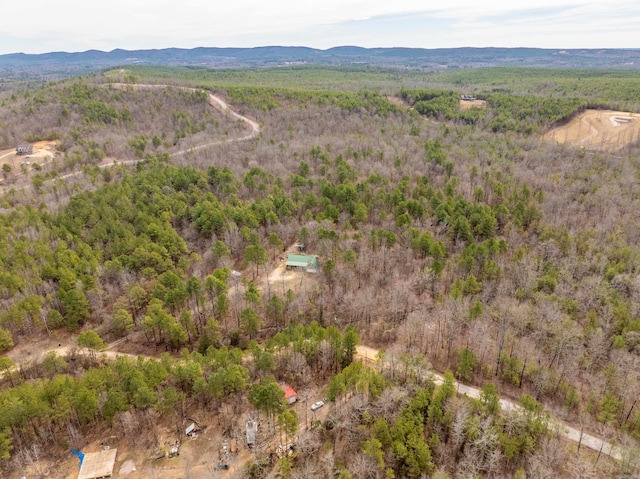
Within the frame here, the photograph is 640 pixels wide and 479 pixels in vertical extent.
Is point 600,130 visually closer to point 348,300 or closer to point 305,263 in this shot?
point 305,263

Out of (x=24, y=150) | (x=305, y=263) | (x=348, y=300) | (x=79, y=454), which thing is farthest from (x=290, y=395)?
(x=24, y=150)

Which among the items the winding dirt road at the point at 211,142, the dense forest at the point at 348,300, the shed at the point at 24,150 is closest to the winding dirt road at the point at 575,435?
the dense forest at the point at 348,300

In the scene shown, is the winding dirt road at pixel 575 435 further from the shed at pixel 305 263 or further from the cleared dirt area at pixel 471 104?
the cleared dirt area at pixel 471 104

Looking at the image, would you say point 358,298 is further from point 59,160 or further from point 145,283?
point 59,160

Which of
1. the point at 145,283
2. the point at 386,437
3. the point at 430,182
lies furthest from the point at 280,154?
the point at 386,437

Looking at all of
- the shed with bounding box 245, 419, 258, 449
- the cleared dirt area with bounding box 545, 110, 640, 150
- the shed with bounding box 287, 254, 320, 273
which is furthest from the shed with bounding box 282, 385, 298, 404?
the cleared dirt area with bounding box 545, 110, 640, 150
